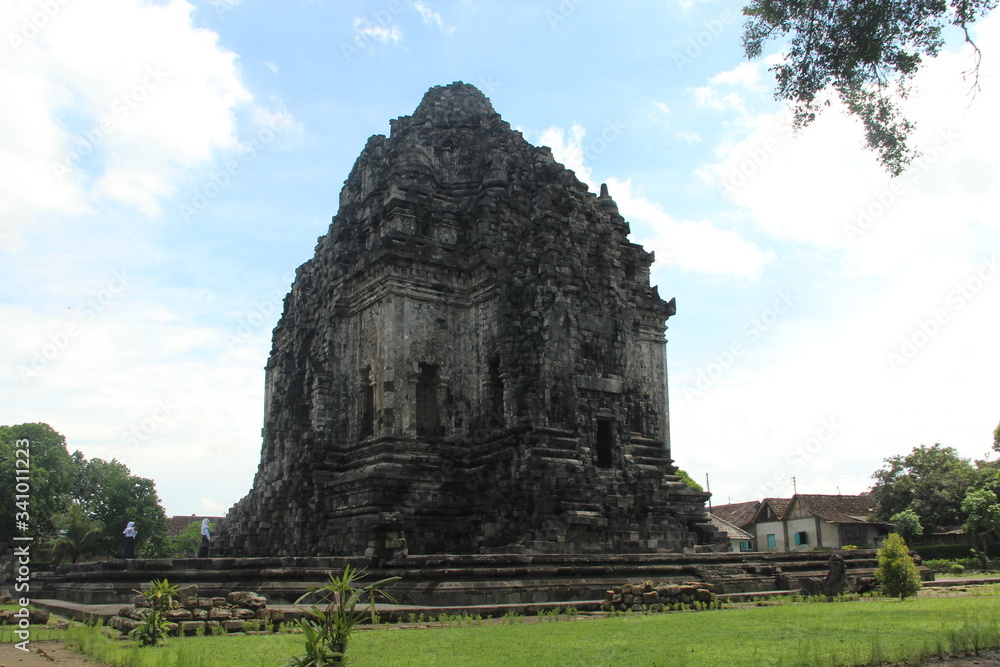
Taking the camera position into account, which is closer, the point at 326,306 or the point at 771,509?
the point at 326,306

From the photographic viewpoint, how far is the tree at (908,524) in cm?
3928

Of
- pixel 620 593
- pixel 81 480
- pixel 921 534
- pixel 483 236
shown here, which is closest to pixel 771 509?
pixel 921 534

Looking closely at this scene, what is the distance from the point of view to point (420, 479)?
18.8 meters

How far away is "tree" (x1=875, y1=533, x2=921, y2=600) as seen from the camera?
14.0 metres

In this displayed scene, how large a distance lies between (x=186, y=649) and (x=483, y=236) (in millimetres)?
14831

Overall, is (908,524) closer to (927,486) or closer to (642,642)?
(927,486)

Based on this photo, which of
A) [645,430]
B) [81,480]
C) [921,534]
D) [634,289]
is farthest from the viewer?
[81,480]

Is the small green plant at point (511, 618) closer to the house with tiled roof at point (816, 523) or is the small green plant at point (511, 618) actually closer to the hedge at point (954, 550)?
the hedge at point (954, 550)

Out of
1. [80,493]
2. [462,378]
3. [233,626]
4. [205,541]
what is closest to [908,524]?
[462,378]

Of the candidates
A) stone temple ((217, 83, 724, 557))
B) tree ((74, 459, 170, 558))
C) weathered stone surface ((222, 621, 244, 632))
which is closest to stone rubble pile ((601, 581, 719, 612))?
stone temple ((217, 83, 724, 557))

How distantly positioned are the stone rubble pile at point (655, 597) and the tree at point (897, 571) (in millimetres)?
3183

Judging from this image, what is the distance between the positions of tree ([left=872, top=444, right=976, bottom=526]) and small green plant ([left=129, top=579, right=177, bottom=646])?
134 feet

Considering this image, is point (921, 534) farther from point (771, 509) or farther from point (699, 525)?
point (699, 525)

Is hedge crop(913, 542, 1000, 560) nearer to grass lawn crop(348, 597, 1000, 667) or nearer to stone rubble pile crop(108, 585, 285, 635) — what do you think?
grass lawn crop(348, 597, 1000, 667)
